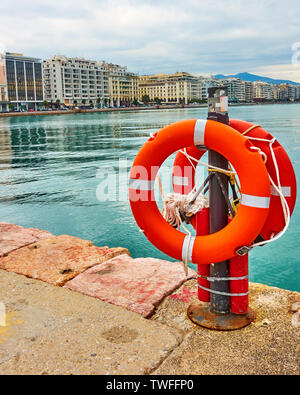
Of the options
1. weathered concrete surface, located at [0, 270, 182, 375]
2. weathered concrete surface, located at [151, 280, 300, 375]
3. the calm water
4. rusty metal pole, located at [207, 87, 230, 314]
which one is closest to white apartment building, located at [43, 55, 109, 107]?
the calm water

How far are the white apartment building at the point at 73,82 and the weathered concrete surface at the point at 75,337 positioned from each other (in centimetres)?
9590

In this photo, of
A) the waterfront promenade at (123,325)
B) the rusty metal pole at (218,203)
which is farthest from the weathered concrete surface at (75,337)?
the rusty metal pole at (218,203)

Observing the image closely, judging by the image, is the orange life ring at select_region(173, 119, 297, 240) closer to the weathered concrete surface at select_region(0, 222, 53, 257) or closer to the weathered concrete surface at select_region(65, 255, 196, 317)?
the weathered concrete surface at select_region(65, 255, 196, 317)

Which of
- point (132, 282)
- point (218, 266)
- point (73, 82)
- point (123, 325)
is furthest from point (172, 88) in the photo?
point (123, 325)

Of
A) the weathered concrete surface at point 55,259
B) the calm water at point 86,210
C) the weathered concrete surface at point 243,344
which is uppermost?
the weathered concrete surface at point 55,259

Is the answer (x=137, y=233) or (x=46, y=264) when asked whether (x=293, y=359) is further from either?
(x=137, y=233)

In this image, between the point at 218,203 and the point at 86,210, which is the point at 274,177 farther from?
the point at 86,210

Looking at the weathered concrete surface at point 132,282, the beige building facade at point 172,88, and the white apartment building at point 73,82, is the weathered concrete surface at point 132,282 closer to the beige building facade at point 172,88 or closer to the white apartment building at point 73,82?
the white apartment building at point 73,82

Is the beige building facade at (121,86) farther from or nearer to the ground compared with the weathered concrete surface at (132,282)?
farther from the ground

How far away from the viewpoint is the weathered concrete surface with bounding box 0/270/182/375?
1605 millimetres

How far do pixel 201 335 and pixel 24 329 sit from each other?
83cm

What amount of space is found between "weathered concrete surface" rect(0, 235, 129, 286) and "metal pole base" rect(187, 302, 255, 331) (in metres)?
0.85

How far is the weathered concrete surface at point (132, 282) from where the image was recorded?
6.95ft
